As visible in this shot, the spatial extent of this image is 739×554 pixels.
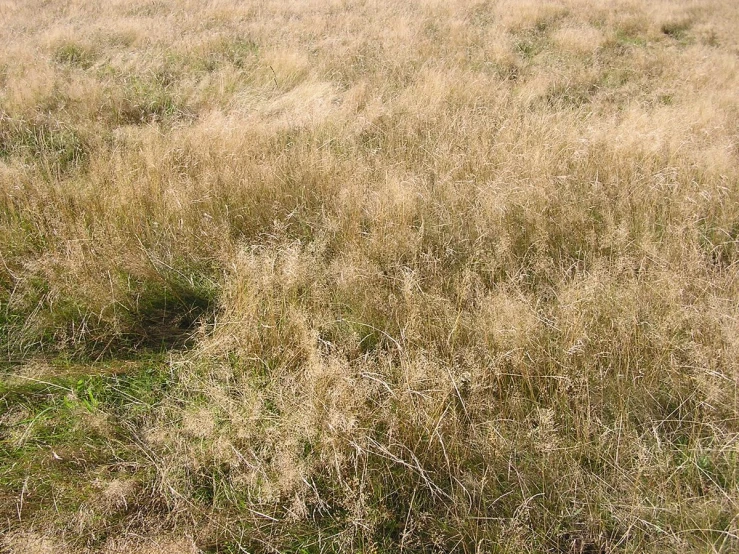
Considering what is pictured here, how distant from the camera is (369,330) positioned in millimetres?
2266

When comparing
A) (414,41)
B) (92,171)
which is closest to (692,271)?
(92,171)

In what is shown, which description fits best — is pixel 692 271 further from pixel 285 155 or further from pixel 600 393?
pixel 285 155

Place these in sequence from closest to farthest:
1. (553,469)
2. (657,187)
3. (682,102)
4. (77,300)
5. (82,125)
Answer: (553,469)
(77,300)
(657,187)
(82,125)
(682,102)

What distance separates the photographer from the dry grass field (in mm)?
1572

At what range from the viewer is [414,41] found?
287 inches

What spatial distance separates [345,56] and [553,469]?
244 inches

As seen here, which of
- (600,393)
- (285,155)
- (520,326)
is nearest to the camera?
(600,393)

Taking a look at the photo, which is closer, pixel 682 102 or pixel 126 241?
pixel 126 241

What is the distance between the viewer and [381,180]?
11.4 feet

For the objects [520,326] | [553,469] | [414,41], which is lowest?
[553,469]

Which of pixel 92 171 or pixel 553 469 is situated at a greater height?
pixel 92 171

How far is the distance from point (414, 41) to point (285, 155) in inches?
183

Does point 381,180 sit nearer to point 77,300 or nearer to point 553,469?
point 77,300

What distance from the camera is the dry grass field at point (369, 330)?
1.57 m
